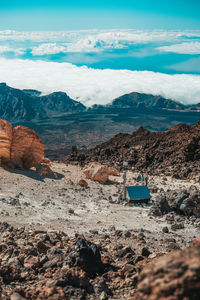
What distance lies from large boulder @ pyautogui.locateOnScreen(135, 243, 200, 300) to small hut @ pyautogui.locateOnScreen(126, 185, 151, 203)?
49.8ft

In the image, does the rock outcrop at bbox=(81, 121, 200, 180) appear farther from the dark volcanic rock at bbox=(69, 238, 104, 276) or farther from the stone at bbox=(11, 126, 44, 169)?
the dark volcanic rock at bbox=(69, 238, 104, 276)

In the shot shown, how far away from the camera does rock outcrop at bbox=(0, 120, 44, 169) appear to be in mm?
24750

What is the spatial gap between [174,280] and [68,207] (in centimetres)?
1402

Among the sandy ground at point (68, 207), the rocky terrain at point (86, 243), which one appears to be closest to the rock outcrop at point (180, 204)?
the rocky terrain at point (86, 243)

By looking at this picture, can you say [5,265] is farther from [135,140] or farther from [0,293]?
[135,140]

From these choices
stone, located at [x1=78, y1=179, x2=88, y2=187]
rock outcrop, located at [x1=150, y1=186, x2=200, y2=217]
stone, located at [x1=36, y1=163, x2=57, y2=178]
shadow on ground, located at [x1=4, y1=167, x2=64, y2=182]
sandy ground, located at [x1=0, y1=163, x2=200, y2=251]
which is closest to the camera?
sandy ground, located at [x1=0, y1=163, x2=200, y2=251]

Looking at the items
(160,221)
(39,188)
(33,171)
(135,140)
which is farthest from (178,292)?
(135,140)

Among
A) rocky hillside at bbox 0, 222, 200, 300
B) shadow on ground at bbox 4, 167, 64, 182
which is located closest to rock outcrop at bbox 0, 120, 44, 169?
shadow on ground at bbox 4, 167, 64, 182

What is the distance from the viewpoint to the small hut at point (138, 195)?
64.4 ft

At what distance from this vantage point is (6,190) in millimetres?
18781

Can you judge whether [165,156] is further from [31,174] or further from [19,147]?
[31,174]

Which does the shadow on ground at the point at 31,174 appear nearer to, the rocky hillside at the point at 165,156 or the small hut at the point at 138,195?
the small hut at the point at 138,195

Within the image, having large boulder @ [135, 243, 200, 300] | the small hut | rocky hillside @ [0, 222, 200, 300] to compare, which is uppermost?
large boulder @ [135, 243, 200, 300]

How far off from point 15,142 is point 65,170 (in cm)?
499
